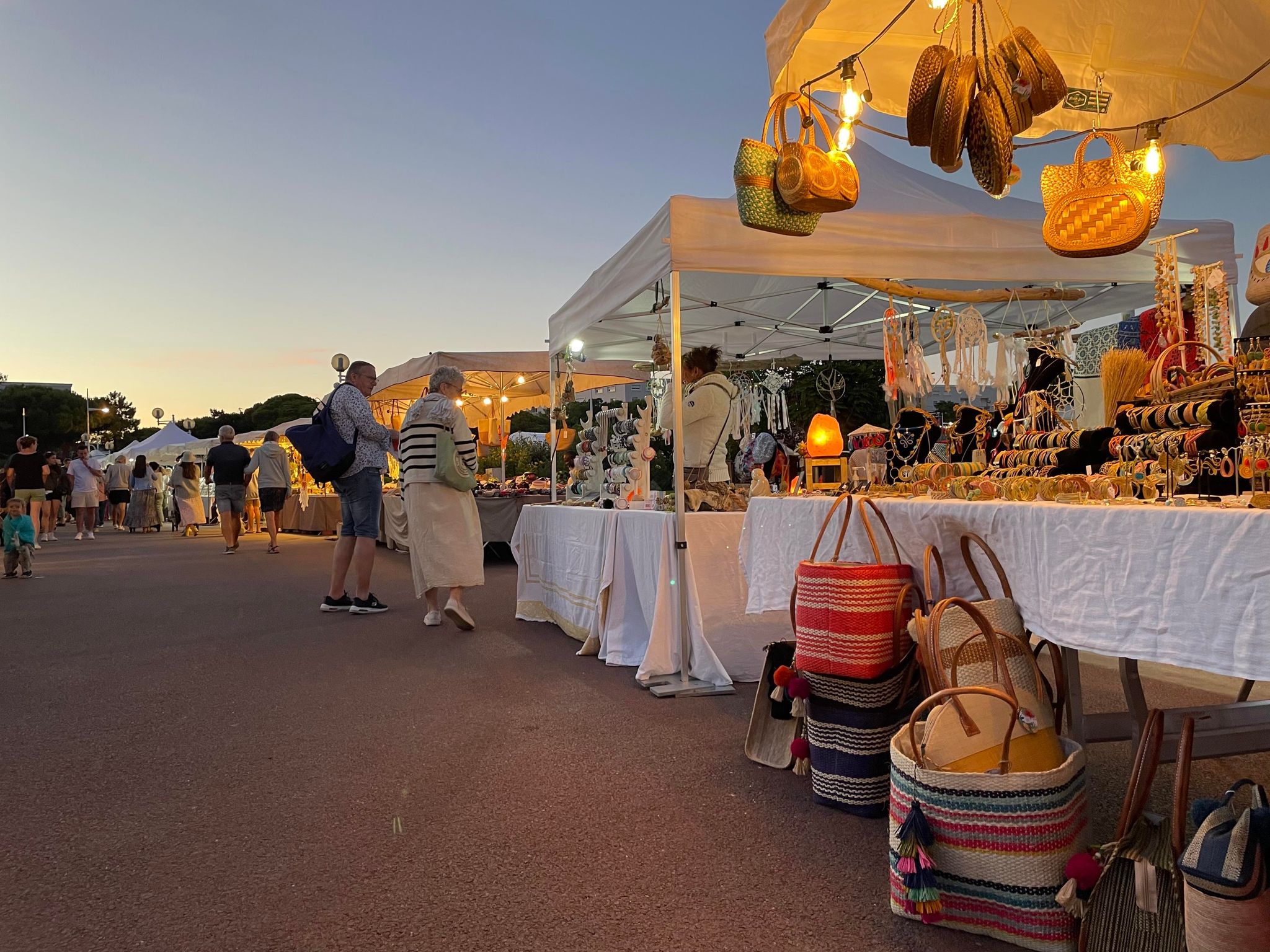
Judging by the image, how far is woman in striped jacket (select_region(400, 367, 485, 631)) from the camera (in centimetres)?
580

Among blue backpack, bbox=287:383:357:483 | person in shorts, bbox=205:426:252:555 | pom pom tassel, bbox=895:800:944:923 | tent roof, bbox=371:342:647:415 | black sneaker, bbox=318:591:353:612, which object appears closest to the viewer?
pom pom tassel, bbox=895:800:944:923

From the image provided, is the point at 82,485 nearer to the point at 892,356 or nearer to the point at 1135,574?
the point at 892,356

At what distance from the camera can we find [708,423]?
202 inches

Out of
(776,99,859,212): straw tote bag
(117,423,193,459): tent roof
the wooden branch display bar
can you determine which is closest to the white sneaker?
the wooden branch display bar

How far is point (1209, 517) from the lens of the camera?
65.9 inches

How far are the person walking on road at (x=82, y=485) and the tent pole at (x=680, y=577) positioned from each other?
14243 mm

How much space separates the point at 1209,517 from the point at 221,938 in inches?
84.8

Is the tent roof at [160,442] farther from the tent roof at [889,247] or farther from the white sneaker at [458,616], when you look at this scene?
the tent roof at [889,247]

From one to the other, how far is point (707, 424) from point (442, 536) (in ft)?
6.25

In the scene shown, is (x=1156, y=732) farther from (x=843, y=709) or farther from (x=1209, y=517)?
(x=843, y=709)

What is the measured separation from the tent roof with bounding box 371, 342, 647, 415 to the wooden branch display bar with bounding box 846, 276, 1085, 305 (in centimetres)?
579

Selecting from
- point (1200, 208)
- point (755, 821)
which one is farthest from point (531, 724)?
point (1200, 208)

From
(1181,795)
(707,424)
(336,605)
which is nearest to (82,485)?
(336,605)

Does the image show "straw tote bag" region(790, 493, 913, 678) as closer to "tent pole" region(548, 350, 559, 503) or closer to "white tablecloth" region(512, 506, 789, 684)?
"white tablecloth" region(512, 506, 789, 684)
